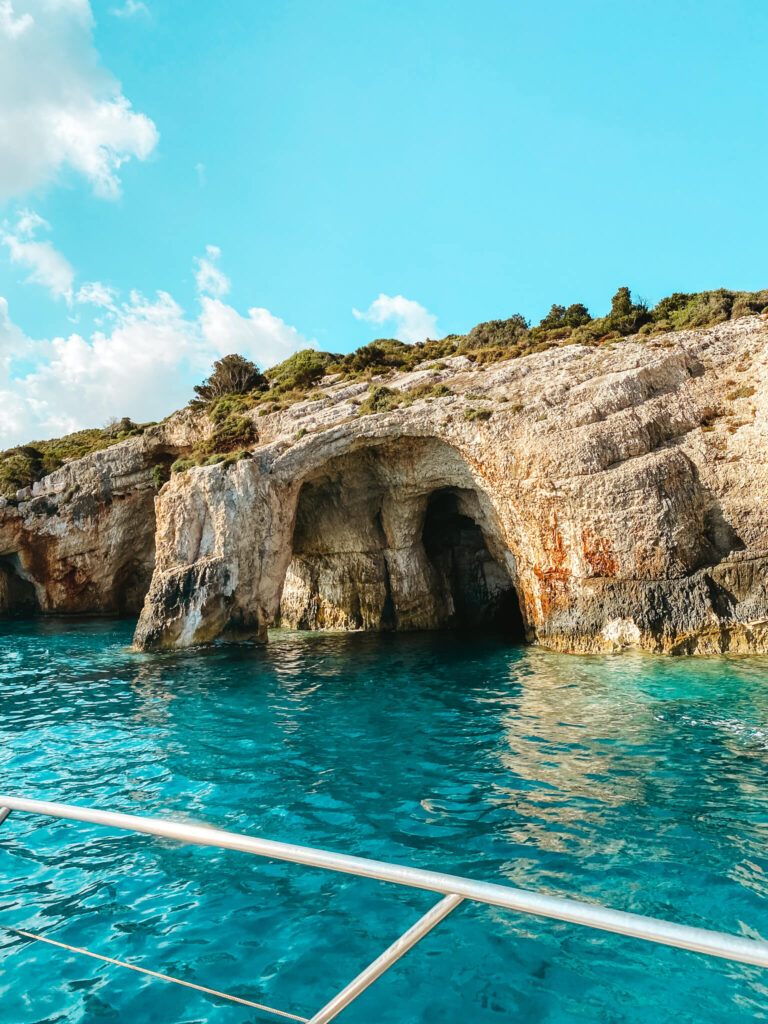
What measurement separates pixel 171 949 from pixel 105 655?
20720 millimetres

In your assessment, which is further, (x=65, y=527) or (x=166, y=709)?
(x=65, y=527)

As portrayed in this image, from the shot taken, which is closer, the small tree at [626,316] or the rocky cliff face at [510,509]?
the rocky cliff face at [510,509]

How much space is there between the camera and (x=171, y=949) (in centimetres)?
616

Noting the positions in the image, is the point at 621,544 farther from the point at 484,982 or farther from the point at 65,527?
the point at 65,527

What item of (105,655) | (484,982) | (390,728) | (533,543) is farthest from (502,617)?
(484,982)

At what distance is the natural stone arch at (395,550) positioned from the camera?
2998 cm

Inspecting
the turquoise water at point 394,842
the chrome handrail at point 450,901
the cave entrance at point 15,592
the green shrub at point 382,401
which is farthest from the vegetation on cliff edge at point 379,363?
the chrome handrail at point 450,901

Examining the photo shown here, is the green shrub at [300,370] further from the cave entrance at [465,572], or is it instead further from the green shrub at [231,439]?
the cave entrance at [465,572]

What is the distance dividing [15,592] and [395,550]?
1156 inches

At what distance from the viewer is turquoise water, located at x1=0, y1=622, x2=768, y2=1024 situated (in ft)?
18.5

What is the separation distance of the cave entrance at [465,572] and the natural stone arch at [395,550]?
0.05 meters

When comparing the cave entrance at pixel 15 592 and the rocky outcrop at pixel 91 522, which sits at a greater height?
the rocky outcrop at pixel 91 522

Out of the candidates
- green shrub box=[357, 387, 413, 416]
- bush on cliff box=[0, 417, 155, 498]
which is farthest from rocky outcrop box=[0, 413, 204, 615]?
green shrub box=[357, 387, 413, 416]

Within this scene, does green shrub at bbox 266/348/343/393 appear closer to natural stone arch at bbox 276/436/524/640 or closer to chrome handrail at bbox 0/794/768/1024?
natural stone arch at bbox 276/436/524/640
